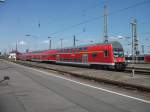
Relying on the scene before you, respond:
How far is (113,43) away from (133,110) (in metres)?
22.2

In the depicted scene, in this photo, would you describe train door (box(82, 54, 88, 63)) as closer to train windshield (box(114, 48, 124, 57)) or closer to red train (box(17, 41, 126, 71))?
red train (box(17, 41, 126, 71))

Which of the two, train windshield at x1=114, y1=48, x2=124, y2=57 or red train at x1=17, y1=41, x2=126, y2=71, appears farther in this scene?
train windshield at x1=114, y1=48, x2=124, y2=57

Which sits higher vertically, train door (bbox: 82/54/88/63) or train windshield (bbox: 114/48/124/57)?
train windshield (bbox: 114/48/124/57)

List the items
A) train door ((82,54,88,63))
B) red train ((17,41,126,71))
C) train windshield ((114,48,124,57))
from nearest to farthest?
1. red train ((17,41,126,71))
2. train windshield ((114,48,124,57))
3. train door ((82,54,88,63))

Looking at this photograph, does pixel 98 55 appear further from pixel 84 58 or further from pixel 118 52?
pixel 84 58

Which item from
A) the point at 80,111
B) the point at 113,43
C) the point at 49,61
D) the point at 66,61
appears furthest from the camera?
the point at 49,61

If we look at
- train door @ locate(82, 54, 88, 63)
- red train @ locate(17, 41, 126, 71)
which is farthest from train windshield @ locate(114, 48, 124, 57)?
train door @ locate(82, 54, 88, 63)

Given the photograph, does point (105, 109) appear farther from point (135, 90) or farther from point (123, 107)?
point (135, 90)

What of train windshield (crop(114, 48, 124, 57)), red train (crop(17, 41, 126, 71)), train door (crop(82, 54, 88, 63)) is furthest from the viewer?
train door (crop(82, 54, 88, 63))

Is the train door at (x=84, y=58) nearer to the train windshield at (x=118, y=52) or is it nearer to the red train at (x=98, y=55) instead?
the red train at (x=98, y=55)

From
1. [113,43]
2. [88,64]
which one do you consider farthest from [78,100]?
[88,64]

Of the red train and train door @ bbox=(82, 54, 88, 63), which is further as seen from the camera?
train door @ bbox=(82, 54, 88, 63)

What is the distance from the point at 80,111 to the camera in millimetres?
8188

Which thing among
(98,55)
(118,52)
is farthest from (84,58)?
(118,52)
